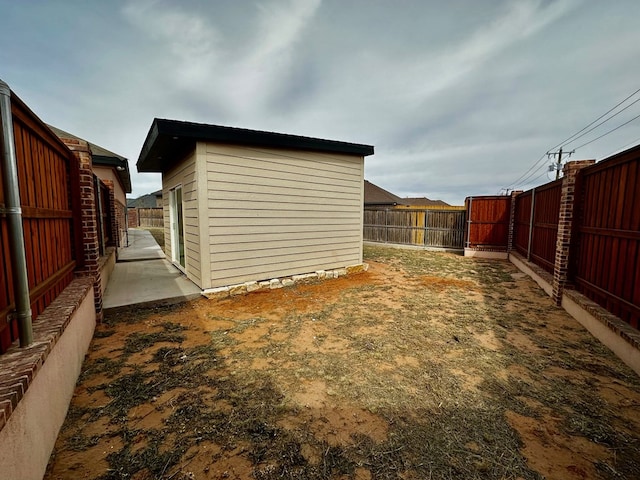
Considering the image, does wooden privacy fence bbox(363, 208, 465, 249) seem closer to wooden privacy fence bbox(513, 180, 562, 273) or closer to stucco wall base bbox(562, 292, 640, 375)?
A: wooden privacy fence bbox(513, 180, 562, 273)

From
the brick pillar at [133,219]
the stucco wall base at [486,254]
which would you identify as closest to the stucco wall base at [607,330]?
the stucco wall base at [486,254]

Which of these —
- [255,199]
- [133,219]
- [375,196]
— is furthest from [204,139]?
[133,219]

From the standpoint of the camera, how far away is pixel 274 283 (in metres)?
5.94

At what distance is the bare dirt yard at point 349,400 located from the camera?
1669mm

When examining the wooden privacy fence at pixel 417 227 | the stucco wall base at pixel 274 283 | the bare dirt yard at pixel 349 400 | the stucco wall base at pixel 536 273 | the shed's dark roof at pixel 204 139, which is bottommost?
the bare dirt yard at pixel 349 400

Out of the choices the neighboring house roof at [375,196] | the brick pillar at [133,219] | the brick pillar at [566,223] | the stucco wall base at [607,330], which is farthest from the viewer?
the brick pillar at [133,219]

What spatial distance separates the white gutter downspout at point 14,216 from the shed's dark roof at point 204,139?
3.47 metres

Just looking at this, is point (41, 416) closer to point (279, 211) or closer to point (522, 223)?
point (279, 211)

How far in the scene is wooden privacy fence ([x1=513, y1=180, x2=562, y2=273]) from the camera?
5820 mm

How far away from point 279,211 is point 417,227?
8.98m

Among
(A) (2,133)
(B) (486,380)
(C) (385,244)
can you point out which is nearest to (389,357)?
(B) (486,380)

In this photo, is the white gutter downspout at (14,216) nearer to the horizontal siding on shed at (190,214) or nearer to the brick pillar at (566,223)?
the horizontal siding on shed at (190,214)

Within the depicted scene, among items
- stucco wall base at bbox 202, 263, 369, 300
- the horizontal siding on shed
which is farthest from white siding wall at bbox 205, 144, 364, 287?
the horizontal siding on shed

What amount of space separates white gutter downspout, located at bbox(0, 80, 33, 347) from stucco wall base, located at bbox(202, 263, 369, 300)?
358cm
